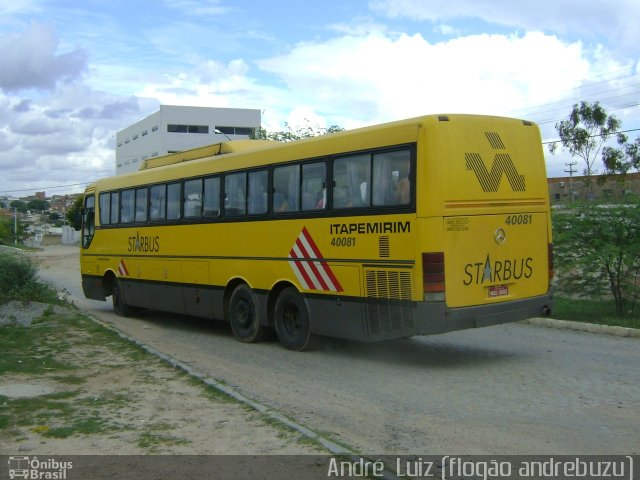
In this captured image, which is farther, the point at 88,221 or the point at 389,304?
the point at 88,221

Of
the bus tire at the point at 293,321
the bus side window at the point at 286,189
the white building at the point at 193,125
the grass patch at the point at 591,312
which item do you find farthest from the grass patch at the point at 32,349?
the white building at the point at 193,125

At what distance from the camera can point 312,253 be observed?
31.2 ft

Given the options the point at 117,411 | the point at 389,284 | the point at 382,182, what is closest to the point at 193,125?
the point at 382,182

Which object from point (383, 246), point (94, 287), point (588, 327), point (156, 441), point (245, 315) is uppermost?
point (383, 246)

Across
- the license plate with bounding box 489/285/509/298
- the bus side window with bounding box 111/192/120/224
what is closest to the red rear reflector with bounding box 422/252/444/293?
the license plate with bounding box 489/285/509/298

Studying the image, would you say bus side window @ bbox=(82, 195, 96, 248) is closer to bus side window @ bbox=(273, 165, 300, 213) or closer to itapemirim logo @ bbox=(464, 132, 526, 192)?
bus side window @ bbox=(273, 165, 300, 213)

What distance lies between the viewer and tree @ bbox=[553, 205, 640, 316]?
11891mm

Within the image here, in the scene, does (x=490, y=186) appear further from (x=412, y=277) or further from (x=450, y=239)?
(x=412, y=277)

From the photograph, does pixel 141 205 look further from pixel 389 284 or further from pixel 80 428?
pixel 80 428

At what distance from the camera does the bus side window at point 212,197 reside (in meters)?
11.7

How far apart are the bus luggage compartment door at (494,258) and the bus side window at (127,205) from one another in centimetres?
889

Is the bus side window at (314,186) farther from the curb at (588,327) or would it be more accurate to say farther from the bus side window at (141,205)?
the bus side window at (141,205)

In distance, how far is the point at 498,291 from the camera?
8.48 meters

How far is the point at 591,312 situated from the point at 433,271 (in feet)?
22.3
